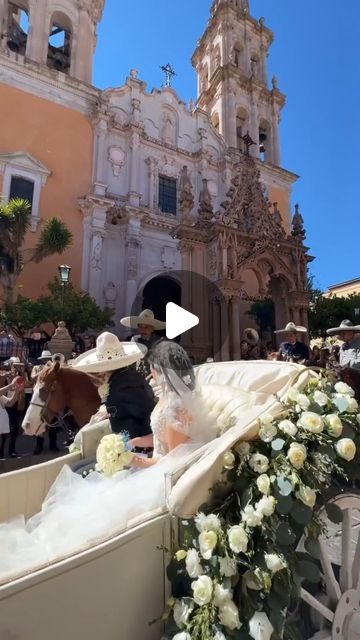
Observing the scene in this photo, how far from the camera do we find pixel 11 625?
54.4 inches

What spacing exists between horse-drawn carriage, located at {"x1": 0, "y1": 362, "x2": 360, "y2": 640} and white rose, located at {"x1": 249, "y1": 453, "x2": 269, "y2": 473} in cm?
12

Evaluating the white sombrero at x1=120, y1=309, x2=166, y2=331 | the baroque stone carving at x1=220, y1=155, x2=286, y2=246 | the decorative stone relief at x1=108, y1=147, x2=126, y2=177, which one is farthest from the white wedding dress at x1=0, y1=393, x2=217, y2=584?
the decorative stone relief at x1=108, y1=147, x2=126, y2=177

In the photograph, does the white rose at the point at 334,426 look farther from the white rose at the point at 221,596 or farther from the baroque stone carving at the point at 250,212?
the baroque stone carving at the point at 250,212

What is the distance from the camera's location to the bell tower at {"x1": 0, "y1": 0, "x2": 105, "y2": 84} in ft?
66.9

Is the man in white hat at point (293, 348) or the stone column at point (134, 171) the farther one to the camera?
the stone column at point (134, 171)

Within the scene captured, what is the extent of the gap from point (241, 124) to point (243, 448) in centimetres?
2920

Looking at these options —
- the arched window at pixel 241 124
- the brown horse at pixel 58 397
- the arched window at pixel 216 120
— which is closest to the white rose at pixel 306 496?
the brown horse at pixel 58 397

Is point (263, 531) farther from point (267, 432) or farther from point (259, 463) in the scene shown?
point (267, 432)

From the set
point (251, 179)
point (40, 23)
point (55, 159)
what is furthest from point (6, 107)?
point (251, 179)

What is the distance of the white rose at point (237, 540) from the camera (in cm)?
166

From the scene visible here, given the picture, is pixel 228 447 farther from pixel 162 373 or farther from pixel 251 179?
pixel 251 179

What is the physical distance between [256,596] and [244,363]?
1816 mm

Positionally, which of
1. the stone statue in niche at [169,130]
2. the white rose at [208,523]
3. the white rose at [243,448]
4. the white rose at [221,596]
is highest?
the stone statue in niche at [169,130]

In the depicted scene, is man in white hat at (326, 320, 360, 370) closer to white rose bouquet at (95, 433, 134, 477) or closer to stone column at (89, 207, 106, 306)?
white rose bouquet at (95, 433, 134, 477)
